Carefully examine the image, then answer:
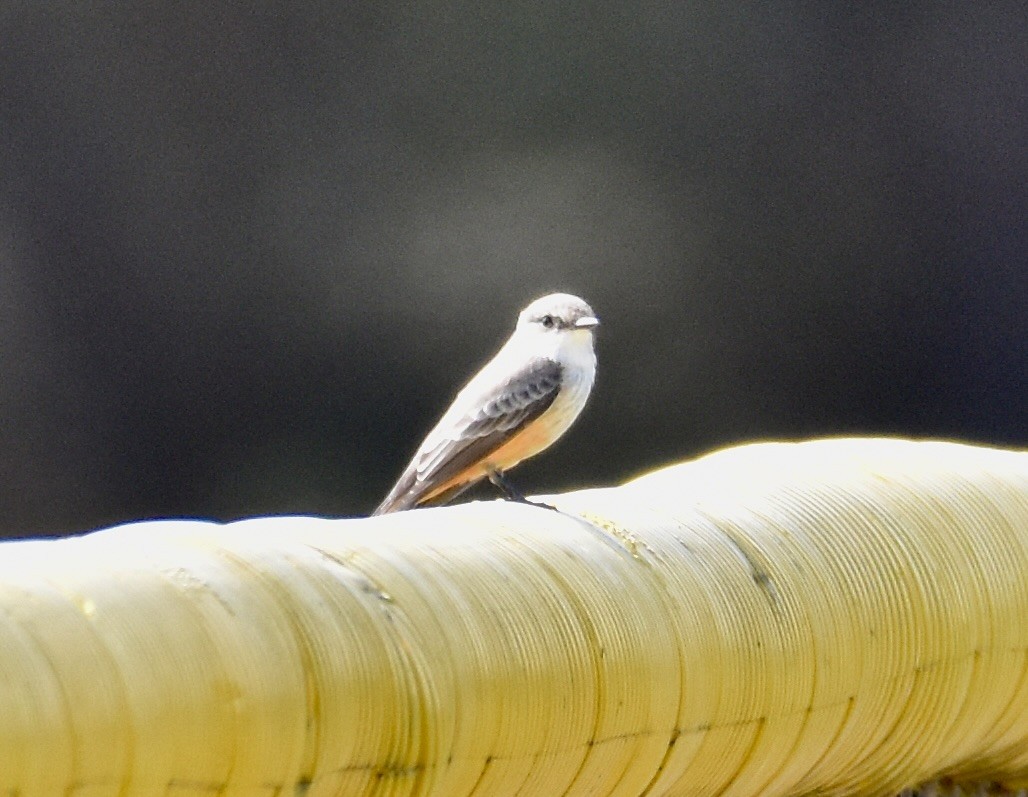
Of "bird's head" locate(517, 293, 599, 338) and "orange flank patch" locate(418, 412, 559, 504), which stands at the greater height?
"bird's head" locate(517, 293, 599, 338)

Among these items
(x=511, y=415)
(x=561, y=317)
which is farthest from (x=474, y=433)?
(x=561, y=317)

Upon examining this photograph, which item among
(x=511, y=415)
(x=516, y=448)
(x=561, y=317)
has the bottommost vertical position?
(x=516, y=448)

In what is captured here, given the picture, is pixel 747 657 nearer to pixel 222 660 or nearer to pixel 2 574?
pixel 222 660

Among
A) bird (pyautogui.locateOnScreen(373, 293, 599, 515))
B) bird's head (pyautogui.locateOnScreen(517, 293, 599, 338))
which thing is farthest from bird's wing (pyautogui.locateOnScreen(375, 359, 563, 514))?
bird's head (pyautogui.locateOnScreen(517, 293, 599, 338))

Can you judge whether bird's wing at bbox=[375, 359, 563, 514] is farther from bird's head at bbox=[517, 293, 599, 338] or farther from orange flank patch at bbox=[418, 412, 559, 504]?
bird's head at bbox=[517, 293, 599, 338]

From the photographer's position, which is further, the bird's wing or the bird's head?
the bird's head

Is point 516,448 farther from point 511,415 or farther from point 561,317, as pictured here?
point 561,317

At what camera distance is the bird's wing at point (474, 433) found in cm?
457

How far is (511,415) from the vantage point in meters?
4.71

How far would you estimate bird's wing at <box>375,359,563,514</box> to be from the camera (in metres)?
4.57

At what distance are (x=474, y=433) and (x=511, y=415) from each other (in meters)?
0.13

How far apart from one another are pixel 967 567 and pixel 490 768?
0.80 meters

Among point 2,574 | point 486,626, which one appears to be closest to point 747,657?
point 486,626

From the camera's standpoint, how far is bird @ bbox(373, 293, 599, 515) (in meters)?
4.60
